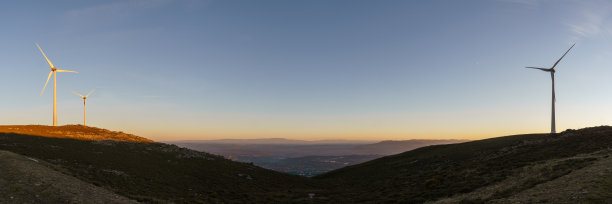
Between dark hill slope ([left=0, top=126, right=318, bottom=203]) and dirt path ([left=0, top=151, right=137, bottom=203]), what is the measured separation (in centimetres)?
290

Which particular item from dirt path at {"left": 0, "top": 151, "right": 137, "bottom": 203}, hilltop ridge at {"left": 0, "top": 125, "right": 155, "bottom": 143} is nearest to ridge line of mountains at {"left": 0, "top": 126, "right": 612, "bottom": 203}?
dirt path at {"left": 0, "top": 151, "right": 137, "bottom": 203}

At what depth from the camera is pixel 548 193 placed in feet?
70.3

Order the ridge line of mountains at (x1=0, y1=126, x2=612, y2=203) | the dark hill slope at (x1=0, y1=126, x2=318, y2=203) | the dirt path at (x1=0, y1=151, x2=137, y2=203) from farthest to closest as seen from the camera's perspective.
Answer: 1. the dark hill slope at (x1=0, y1=126, x2=318, y2=203)
2. the ridge line of mountains at (x1=0, y1=126, x2=612, y2=203)
3. the dirt path at (x1=0, y1=151, x2=137, y2=203)

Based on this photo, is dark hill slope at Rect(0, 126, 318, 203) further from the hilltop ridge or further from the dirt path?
the hilltop ridge

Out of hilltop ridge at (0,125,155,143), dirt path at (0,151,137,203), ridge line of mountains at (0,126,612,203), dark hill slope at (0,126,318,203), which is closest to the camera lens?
dirt path at (0,151,137,203)

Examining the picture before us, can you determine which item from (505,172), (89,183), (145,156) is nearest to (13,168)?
(89,183)

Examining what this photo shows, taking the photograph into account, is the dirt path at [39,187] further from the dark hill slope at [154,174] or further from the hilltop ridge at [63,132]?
the hilltop ridge at [63,132]

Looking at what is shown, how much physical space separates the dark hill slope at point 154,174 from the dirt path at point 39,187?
290cm

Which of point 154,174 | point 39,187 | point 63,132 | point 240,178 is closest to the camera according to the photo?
point 39,187

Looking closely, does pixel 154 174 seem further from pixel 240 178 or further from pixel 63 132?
pixel 63 132

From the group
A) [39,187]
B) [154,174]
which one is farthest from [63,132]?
[39,187]

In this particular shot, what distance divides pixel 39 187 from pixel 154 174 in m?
20.6

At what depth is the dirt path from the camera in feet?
66.4

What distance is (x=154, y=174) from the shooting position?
4203 centimetres
